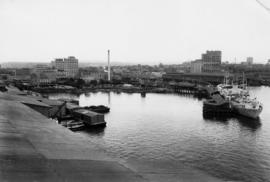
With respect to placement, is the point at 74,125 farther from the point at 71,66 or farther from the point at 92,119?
the point at 71,66

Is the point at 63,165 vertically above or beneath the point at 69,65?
beneath

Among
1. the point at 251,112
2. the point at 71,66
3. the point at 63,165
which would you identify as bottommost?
the point at 251,112

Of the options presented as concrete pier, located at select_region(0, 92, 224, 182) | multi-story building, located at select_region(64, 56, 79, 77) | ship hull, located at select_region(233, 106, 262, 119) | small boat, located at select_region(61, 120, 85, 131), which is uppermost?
multi-story building, located at select_region(64, 56, 79, 77)

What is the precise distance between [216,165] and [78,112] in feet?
33.8

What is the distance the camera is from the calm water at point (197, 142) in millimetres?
9758

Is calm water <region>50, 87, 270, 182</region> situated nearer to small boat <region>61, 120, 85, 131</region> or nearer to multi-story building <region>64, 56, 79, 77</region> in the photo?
small boat <region>61, 120, 85, 131</region>

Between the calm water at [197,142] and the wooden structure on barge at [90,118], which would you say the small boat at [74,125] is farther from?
the calm water at [197,142]

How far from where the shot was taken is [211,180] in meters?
4.29

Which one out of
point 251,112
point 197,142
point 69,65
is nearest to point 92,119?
point 197,142

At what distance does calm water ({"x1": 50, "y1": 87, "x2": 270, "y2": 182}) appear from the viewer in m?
9.76

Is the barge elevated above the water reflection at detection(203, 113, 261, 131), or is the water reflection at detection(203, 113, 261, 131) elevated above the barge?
the barge

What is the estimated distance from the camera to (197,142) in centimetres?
1268

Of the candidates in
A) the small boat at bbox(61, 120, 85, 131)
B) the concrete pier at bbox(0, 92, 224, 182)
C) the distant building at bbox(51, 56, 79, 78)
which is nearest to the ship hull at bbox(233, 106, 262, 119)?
the small boat at bbox(61, 120, 85, 131)

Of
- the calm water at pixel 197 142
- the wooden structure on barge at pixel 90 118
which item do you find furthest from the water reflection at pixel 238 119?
the wooden structure on barge at pixel 90 118
